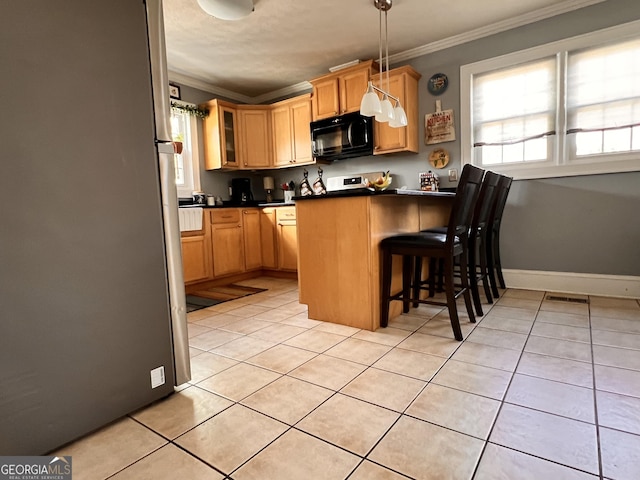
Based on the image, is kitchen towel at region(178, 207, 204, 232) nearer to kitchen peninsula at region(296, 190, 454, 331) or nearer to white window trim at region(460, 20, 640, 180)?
kitchen peninsula at region(296, 190, 454, 331)

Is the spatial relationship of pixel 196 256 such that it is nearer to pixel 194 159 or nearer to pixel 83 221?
pixel 194 159

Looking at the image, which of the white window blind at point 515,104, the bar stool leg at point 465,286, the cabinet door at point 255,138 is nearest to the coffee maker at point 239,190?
the cabinet door at point 255,138

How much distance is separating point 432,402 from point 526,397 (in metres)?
0.40

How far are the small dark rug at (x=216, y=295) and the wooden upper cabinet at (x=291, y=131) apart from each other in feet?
5.94

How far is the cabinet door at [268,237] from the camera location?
4328 mm

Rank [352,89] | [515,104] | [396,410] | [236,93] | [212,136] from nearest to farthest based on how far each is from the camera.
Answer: [396,410], [515,104], [352,89], [212,136], [236,93]

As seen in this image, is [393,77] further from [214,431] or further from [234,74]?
[214,431]

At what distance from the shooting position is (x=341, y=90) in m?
3.94

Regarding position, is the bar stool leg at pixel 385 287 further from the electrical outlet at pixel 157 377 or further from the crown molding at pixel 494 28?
the crown molding at pixel 494 28

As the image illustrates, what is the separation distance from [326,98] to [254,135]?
118 cm

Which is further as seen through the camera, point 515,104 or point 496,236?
point 515,104

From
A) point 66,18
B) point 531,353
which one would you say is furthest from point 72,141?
point 531,353

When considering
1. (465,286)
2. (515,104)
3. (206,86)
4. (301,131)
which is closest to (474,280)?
(465,286)

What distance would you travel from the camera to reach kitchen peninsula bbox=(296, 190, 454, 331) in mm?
2221
